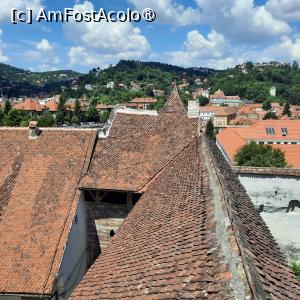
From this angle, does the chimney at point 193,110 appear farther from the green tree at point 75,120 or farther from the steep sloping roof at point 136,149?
the green tree at point 75,120

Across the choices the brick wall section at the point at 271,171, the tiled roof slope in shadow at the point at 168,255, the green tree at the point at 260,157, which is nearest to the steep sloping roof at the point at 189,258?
the tiled roof slope in shadow at the point at 168,255

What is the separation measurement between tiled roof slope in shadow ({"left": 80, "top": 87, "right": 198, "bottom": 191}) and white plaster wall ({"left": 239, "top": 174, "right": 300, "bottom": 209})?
209 inches

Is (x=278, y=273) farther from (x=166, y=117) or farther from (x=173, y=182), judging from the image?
(x=166, y=117)

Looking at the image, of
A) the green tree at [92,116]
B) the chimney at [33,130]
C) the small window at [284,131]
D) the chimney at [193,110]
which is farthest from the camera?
the green tree at [92,116]

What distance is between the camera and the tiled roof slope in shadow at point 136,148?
17.4 m

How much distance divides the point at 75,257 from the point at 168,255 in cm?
986

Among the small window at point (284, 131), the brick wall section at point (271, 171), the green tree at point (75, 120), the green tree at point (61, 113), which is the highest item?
the green tree at point (61, 113)

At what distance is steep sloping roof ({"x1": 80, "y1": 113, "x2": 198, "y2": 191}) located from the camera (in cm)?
1741

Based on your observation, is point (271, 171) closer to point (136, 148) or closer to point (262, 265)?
point (136, 148)

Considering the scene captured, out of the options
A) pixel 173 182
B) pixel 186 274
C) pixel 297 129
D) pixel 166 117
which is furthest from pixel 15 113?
pixel 186 274

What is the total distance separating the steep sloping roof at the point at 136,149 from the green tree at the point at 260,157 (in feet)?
64.8

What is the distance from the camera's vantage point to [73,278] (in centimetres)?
1575

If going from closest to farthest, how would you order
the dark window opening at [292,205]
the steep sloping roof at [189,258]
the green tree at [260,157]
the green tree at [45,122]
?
the steep sloping roof at [189,258], the dark window opening at [292,205], the green tree at [260,157], the green tree at [45,122]

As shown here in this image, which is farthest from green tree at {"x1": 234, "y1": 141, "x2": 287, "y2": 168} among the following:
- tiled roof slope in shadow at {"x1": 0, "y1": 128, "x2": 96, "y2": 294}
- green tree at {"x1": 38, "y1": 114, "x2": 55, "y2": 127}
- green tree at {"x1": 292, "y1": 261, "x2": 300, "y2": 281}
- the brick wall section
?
green tree at {"x1": 38, "y1": 114, "x2": 55, "y2": 127}
